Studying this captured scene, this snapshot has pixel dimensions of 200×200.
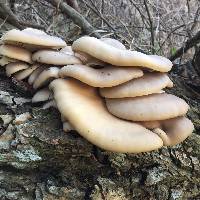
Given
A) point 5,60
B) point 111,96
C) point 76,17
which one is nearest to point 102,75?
point 111,96

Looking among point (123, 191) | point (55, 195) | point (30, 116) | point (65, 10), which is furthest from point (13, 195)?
point (65, 10)

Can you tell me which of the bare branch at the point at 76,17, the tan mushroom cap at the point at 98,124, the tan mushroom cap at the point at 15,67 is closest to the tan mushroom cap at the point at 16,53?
the tan mushroom cap at the point at 15,67

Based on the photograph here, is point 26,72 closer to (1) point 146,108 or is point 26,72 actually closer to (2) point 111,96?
(2) point 111,96

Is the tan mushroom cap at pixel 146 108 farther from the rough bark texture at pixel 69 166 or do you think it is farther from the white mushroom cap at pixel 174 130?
the rough bark texture at pixel 69 166

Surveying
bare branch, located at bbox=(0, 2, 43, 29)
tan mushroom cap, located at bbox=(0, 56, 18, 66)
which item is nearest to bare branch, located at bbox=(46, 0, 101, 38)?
bare branch, located at bbox=(0, 2, 43, 29)

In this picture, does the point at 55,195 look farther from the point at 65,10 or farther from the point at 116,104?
the point at 65,10

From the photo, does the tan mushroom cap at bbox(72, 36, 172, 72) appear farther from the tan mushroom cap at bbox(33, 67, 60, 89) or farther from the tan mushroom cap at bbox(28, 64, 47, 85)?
the tan mushroom cap at bbox(28, 64, 47, 85)
